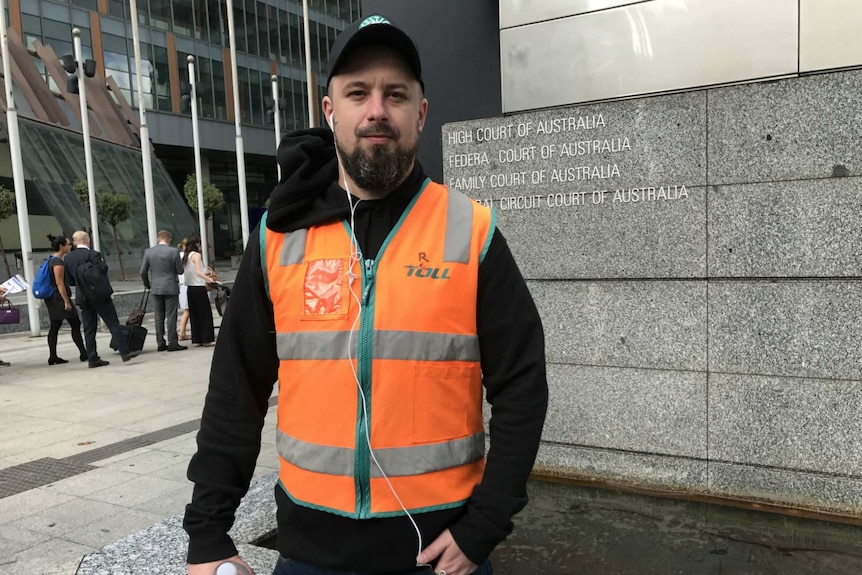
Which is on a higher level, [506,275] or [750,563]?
[506,275]

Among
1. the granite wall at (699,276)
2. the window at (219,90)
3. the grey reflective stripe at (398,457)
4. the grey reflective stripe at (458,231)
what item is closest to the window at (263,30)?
the window at (219,90)

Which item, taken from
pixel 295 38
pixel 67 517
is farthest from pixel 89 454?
pixel 295 38

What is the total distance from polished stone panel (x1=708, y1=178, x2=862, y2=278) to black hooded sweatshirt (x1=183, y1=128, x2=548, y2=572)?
291 cm

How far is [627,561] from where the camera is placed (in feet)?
11.1

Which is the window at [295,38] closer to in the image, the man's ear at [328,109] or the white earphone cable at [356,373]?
the man's ear at [328,109]

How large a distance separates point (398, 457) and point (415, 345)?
0.27 m

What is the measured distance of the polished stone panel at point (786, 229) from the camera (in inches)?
152

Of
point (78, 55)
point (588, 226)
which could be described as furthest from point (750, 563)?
point (78, 55)

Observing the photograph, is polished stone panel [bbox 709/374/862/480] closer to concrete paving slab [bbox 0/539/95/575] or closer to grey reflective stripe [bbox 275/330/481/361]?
grey reflective stripe [bbox 275/330/481/361]

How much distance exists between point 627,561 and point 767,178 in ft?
7.82

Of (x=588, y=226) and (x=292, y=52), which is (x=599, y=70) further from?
(x=292, y=52)

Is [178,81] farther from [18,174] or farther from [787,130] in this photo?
[787,130]

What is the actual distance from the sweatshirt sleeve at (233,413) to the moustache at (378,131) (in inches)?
16.1

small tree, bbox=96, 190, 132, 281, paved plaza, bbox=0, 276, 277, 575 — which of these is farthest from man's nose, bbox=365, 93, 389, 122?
small tree, bbox=96, 190, 132, 281
